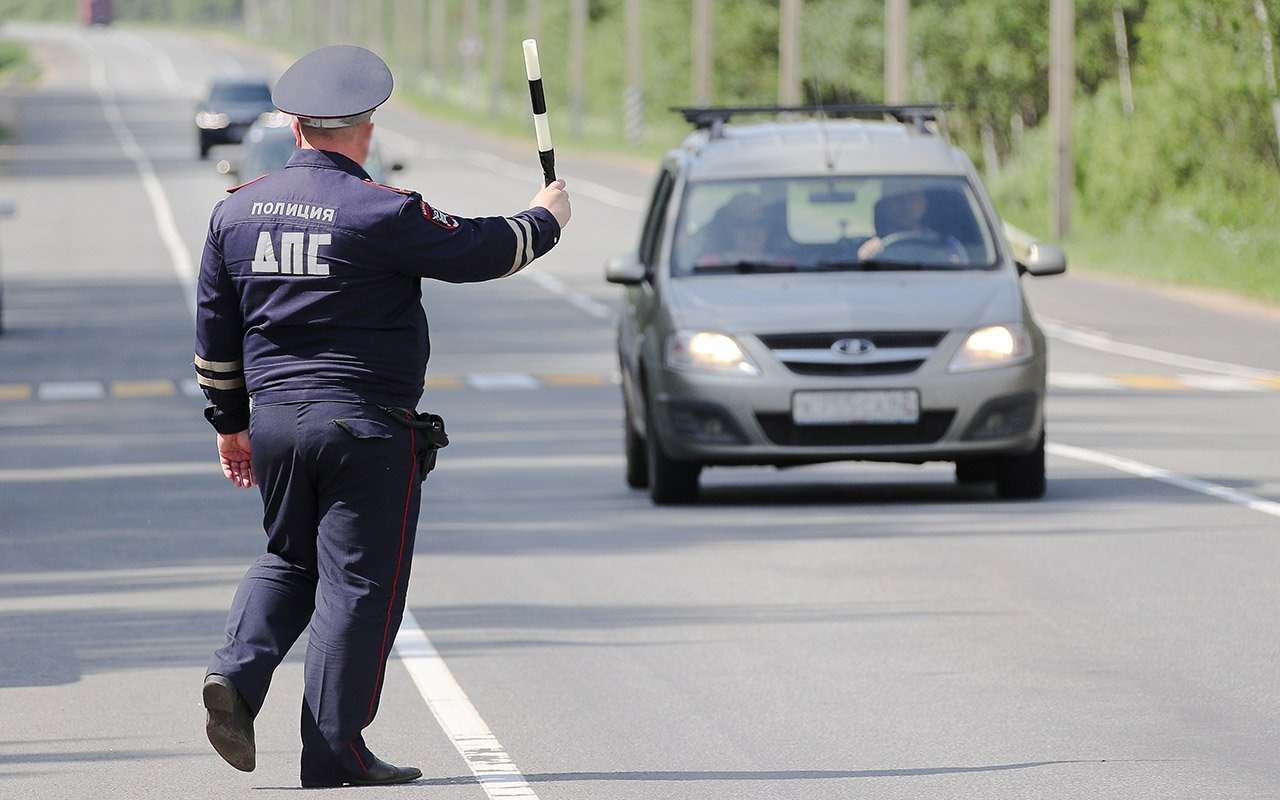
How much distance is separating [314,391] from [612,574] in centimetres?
463

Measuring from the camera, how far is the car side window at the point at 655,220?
48.2 ft

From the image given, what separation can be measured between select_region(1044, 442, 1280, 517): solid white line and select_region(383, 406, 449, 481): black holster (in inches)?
271

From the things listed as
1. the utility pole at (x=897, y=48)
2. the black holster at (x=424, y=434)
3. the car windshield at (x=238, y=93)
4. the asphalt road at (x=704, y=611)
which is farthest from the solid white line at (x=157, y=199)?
the black holster at (x=424, y=434)

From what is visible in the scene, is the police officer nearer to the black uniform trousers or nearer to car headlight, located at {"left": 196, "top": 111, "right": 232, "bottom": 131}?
the black uniform trousers

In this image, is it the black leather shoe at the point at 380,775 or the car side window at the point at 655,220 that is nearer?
the black leather shoe at the point at 380,775

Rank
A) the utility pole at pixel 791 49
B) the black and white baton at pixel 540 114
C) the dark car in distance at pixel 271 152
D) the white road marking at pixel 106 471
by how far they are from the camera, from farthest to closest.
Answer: the utility pole at pixel 791 49
the dark car in distance at pixel 271 152
the white road marking at pixel 106 471
the black and white baton at pixel 540 114

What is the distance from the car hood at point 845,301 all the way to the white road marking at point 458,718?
3667mm

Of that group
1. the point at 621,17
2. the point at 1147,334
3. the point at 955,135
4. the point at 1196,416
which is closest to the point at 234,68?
the point at 621,17

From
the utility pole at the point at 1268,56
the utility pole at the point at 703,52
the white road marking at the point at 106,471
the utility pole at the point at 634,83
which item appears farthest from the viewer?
the utility pole at the point at 634,83

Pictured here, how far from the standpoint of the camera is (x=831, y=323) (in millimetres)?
13414

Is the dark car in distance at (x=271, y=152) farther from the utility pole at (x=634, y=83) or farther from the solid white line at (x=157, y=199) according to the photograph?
the utility pole at (x=634, y=83)

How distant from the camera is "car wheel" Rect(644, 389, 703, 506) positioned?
13670 millimetres

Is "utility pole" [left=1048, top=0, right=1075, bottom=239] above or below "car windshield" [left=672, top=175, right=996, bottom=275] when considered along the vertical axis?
below

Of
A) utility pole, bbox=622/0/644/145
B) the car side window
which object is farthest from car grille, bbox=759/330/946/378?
utility pole, bbox=622/0/644/145
